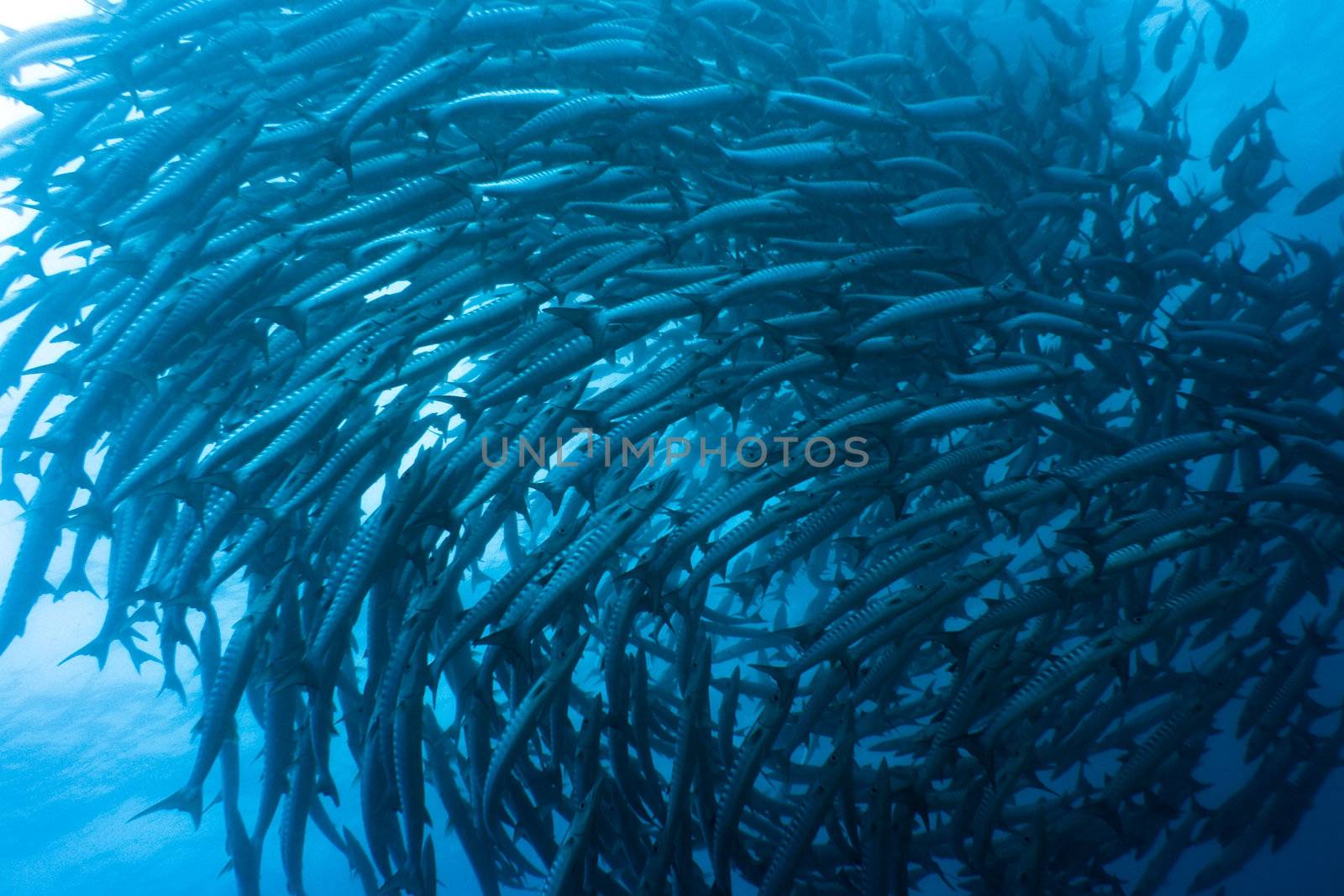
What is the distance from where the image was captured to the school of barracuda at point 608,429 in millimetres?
4055

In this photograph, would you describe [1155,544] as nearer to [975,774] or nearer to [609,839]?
[975,774]

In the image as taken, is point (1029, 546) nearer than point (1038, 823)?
No

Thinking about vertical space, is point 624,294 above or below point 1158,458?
above

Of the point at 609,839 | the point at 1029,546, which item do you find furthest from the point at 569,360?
the point at 1029,546

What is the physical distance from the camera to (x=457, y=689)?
541 centimetres

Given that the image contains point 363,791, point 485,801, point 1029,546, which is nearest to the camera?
point 485,801

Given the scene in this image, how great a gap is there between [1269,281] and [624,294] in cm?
551

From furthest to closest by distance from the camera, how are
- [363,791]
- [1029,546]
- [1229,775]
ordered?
[1229,775] < [1029,546] < [363,791]

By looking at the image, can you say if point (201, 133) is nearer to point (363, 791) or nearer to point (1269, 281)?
point (363, 791)

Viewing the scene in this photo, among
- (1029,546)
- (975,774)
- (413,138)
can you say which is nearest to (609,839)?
(975,774)

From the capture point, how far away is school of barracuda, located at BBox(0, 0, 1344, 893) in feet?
13.3

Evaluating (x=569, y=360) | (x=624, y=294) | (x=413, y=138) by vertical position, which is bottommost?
(x=569, y=360)

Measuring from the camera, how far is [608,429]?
4.01 meters

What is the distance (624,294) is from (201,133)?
2.60 m
